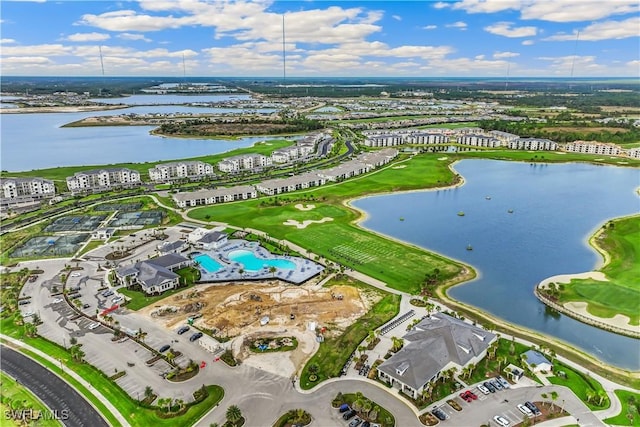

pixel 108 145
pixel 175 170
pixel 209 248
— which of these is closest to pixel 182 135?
pixel 108 145

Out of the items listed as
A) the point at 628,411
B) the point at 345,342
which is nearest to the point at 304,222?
the point at 345,342

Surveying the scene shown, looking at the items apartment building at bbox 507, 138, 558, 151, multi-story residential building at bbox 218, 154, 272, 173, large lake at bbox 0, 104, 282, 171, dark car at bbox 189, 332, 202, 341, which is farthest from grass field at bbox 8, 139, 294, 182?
apartment building at bbox 507, 138, 558, 151

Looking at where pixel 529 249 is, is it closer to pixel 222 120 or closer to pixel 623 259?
pixel 623 259

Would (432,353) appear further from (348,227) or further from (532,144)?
(532,144)

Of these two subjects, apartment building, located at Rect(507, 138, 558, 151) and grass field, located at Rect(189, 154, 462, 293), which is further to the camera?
apartment building, located at Rect(507, 138, 558, 151)

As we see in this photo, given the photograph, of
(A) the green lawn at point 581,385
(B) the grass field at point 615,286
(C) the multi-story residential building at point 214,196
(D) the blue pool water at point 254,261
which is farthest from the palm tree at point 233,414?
(C) the multi-story residential building at point 214,196

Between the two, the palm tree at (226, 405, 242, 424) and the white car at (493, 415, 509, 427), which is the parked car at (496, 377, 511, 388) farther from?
the palm tree at (226, 405, 242, 424)
